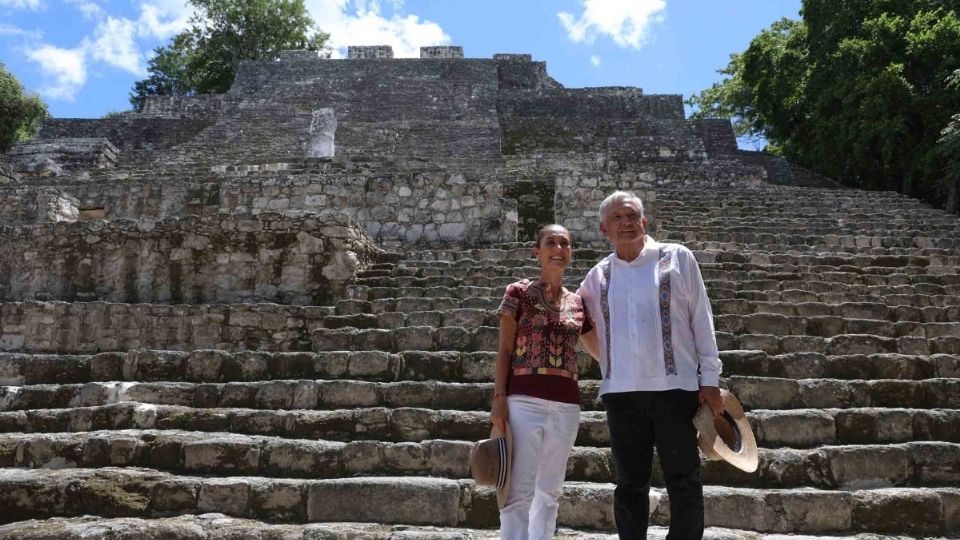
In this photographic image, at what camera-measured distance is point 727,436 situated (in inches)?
101

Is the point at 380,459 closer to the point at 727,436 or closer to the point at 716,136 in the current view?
the point at 727,436

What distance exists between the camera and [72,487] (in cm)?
341

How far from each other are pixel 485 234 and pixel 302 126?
12.0 m

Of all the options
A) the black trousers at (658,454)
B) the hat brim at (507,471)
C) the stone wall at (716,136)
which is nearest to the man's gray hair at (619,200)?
the black trousers at (658,454)

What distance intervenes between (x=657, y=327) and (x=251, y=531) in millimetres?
1962

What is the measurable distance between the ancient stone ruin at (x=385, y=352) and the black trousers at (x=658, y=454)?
650mm

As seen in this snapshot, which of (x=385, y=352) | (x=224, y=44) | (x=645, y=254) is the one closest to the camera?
(x=645, y=254)

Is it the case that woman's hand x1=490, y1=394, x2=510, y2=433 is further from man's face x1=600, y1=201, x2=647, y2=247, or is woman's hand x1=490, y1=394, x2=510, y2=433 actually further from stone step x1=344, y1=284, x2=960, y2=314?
stone step x1=344, y1=284, x2=960, y2=314

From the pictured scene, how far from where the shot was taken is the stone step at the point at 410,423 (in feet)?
12.8

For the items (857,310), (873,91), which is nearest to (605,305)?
(857,310)

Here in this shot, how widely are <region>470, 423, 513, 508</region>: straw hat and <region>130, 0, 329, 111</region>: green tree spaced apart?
118 feet

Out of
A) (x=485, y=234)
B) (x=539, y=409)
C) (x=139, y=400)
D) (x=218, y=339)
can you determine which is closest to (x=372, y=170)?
(x=485, y=234)

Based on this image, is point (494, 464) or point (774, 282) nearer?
point (494, 464)

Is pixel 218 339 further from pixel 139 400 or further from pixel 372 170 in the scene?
pixel 372 170
